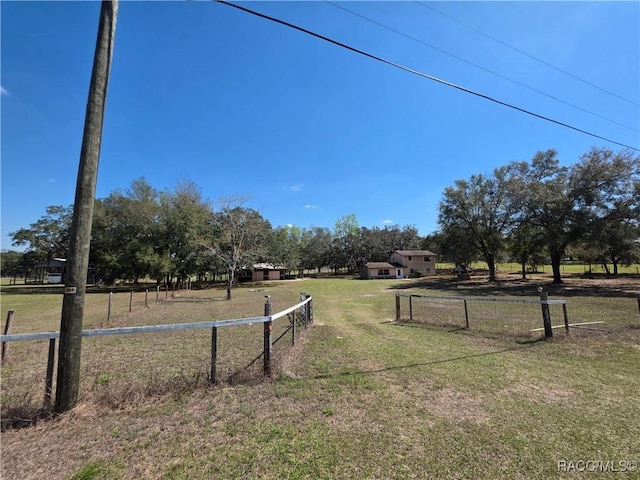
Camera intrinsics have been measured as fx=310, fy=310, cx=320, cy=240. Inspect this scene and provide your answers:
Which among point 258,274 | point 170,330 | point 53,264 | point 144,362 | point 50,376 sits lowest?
point 144,362

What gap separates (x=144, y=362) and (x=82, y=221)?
13.3 feet

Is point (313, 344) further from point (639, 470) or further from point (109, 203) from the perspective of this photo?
point (109, 203)

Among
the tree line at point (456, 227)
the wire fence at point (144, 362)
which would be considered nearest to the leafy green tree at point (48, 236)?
the tree line at point (456, 227)

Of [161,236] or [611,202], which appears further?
[161,236]

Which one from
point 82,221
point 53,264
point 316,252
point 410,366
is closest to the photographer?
point 82,221

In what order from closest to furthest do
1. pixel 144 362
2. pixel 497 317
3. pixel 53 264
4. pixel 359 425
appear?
1. pixel 359 425
2. pixel 144 362
3. pixel 497 317
4. pixel 53 264

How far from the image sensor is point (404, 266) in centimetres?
5916

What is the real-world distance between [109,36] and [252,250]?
25.6m

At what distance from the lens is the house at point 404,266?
56.9 m

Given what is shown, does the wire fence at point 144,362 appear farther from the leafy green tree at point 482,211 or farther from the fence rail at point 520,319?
the leafy green tree at point 482,211

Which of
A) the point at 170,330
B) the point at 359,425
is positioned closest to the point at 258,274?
the point at 170,330

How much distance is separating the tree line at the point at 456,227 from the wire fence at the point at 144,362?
1641 cm

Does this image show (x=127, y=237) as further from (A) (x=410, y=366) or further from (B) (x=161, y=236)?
(A) (x=410, y=366)

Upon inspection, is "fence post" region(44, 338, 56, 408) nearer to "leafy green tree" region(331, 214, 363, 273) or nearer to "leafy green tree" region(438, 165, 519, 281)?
"leafy green tree" region(438, 165, 519, 281)
